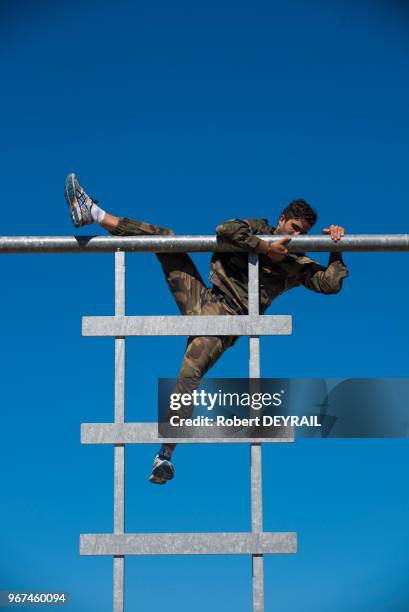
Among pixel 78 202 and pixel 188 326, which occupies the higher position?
pixel 78 202

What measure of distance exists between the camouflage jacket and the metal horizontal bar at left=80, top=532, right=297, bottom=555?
116cm

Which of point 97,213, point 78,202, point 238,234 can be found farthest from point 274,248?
point 78,202

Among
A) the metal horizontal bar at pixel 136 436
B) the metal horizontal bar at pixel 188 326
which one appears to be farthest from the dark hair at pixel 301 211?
the metal horizontal bar at pixel 136 436

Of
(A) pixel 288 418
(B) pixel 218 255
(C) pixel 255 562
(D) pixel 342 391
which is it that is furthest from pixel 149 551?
(B) pixel 218 255

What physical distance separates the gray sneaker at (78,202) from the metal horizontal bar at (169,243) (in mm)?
475

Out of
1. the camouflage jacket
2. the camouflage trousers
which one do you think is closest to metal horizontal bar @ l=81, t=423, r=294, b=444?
the camouflage trousers

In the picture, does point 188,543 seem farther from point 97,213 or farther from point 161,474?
point 97,213

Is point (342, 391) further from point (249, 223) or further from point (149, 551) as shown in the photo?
point (149, 551)

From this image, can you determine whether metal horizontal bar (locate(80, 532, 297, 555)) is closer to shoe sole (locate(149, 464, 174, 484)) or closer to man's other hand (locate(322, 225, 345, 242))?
shoe sole (locate(149, 464, 174, 484))

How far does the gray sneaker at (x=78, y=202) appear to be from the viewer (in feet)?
14.8

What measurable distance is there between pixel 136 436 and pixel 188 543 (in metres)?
0.49

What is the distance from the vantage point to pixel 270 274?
173 inches

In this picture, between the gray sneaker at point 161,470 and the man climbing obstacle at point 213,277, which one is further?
the man climbing obstacle at point 213,277

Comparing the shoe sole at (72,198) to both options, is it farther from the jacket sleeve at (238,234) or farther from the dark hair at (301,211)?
the dark hair at (301,211)
